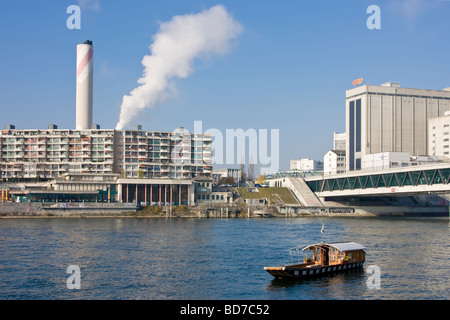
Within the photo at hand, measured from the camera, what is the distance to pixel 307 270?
4316 centimetres

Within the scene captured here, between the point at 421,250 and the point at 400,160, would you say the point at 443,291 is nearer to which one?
the point at 421,250

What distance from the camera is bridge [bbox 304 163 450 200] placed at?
330 feet

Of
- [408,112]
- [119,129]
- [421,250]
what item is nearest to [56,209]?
[119,129]

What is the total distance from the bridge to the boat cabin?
58.2m

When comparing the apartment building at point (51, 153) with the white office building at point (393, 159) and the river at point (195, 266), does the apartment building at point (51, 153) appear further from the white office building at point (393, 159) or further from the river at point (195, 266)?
the white office building at point (393, 159)

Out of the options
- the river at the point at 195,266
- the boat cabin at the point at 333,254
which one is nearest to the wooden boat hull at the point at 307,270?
the boat cabin at the point at 333,254

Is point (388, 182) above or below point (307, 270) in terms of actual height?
above

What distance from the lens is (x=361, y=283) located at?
41.8m

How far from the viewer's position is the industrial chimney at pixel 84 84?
148 meters

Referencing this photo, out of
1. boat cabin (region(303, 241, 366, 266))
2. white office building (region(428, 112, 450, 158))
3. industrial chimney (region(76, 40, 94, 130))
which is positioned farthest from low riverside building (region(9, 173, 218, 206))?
white office building (region(428, 112, 450, 158))

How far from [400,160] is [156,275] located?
14474 cm

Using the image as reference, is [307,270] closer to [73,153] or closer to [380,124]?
[73,153]

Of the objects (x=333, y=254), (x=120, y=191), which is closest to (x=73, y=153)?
(x=120, y=191)

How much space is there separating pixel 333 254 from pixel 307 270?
20.1 feet
